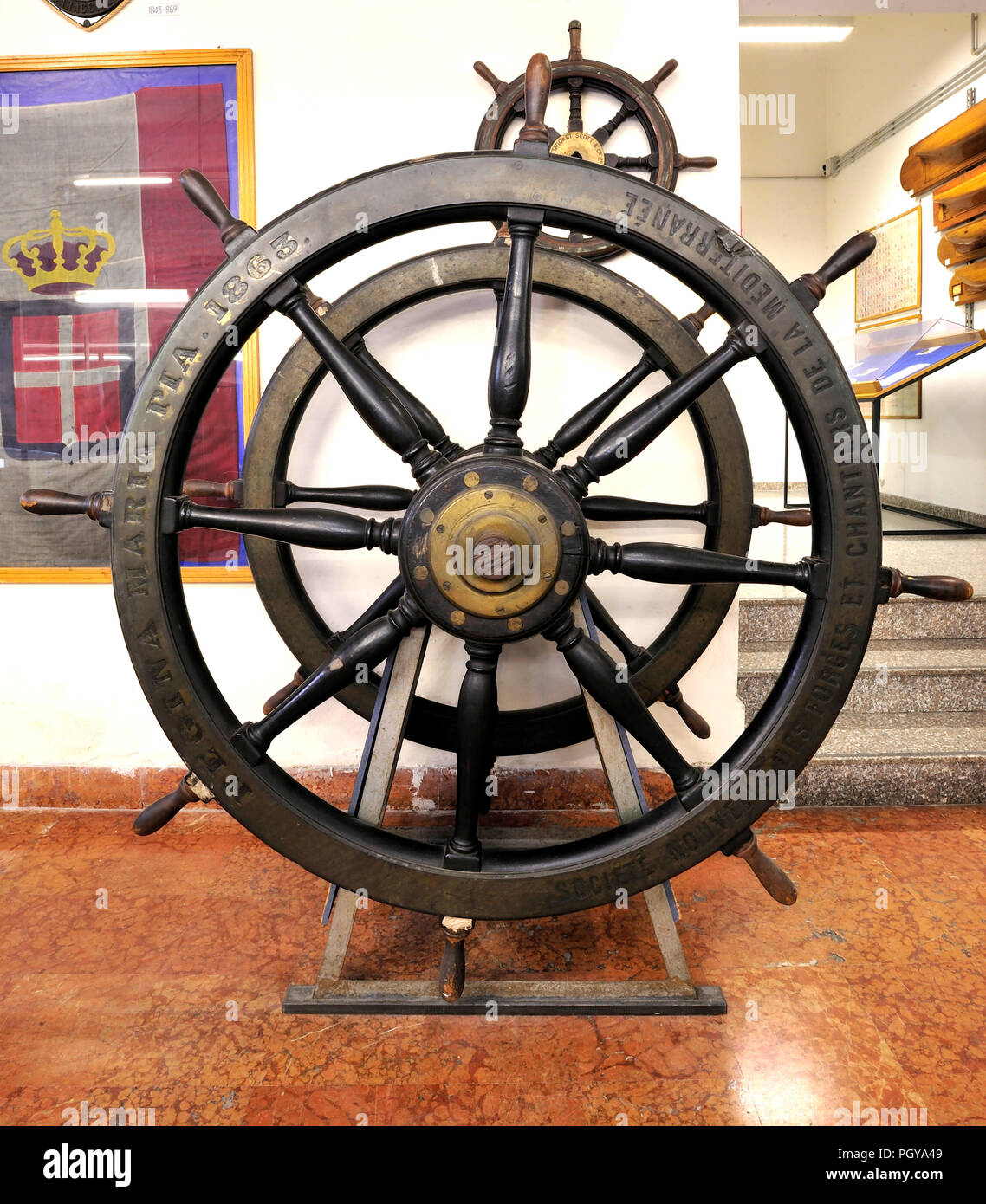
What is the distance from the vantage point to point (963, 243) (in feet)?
14.9

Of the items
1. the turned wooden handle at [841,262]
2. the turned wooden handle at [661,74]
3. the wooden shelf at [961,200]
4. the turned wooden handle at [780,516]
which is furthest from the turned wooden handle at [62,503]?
the wooden shelf at [961,200]

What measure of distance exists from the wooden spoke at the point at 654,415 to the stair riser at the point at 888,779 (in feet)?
4.48

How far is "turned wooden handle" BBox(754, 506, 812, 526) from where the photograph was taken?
6.30 ft

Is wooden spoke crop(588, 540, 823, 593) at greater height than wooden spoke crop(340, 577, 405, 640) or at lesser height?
greater

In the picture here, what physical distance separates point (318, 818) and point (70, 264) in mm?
1685

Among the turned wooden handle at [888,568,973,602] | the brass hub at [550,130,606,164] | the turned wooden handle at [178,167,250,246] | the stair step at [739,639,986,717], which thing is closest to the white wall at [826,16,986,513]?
the stair step at [739,639,986,717]

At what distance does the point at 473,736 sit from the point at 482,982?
0.51m

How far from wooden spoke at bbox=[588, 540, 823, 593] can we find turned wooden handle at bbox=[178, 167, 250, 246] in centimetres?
79

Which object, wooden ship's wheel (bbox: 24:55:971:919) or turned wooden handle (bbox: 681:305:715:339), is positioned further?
turned wooden handle (bbox: 681:305:715:339)

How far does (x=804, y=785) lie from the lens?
242 centimetres

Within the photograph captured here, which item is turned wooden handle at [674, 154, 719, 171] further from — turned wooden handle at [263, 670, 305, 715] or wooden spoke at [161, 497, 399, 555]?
turned wooden handle at [263, 670, 305, 715]

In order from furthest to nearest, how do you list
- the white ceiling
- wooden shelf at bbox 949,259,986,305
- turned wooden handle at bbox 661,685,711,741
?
1. wooden shelf at bbox 949,259,986,305
2. the white ceiling
3. turned wooden handle at bbox 661,685,711,741
